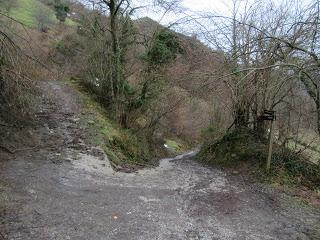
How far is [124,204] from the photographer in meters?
7.62

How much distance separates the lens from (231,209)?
7930 millimetres

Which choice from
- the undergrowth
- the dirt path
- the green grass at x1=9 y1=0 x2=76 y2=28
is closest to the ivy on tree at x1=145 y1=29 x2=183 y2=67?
the undergrowth

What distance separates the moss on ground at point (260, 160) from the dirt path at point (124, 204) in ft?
3.57

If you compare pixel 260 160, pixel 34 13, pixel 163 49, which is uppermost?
pixel 34 13

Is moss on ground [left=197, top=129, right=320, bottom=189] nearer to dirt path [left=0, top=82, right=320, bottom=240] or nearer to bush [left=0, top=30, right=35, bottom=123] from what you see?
dirt path [left=0, top=82, right=320, bottom=240]

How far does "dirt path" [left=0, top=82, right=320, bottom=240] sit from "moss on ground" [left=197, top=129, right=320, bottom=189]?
1.09m

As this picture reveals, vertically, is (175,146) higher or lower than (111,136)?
lower

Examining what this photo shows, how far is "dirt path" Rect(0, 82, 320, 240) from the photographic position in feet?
20.3

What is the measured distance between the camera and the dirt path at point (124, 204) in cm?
618

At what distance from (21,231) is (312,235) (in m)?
4.98

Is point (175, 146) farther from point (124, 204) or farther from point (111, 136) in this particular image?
point (124, 204)

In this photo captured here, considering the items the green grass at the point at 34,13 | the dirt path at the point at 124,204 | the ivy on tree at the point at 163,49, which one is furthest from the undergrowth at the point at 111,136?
the green grass at the point at 34,13

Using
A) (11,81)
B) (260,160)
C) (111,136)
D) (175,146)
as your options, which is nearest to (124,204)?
(11,81)

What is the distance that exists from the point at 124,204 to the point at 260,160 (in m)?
5.94
